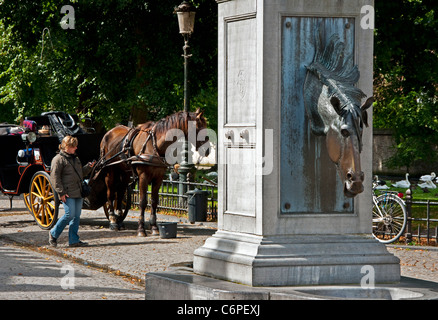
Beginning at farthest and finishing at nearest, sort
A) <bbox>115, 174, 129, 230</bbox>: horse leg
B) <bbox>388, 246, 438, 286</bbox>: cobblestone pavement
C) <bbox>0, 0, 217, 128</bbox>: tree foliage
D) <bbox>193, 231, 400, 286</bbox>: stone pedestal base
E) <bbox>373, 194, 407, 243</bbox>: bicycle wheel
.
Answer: <bbox>0, 0, 217, 128</bbox>: tree foliage, <bbox>115, 174, 129, 230</bbox>: horse leg, <bbox>373, 194, 407, 243</bbox>: bicycle wheel, <bbox>388, 246, 438, 286</bbox>: cobblestone pavement, <bbox>193, 231, 400, 286</bbox>: stone pedestal base

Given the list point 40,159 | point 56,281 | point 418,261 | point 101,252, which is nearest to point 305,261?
point 56,281

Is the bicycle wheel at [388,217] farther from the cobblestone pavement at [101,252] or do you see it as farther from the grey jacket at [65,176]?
the grey jacket at [65,176]

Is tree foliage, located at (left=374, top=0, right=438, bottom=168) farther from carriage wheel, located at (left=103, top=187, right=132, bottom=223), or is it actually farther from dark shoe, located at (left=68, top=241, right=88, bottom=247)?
dark shoe, located at (left=68, top=241, right=88, bottom=247)

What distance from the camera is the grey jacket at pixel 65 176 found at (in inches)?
496

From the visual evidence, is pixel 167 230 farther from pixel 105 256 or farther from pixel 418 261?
pixel 418 261

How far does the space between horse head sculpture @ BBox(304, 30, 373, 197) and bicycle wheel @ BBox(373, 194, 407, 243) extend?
745cm

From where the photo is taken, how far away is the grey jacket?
41.3 feet

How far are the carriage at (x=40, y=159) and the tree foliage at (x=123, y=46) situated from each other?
6.20 metres

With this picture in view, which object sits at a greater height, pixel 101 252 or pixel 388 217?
pixel 388 217

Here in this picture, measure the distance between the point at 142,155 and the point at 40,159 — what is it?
2497 millimetres

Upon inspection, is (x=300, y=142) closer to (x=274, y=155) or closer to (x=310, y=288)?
(x=274, y=155)

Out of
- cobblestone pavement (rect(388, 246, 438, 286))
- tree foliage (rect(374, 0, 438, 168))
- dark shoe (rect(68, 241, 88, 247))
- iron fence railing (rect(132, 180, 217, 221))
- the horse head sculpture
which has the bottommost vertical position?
cobblestone pavement (rect(388, 246, 438, 286))

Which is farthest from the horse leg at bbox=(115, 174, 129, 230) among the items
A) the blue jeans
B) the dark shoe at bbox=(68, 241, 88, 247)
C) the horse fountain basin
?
the horse fountain basin

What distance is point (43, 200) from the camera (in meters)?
14.6
